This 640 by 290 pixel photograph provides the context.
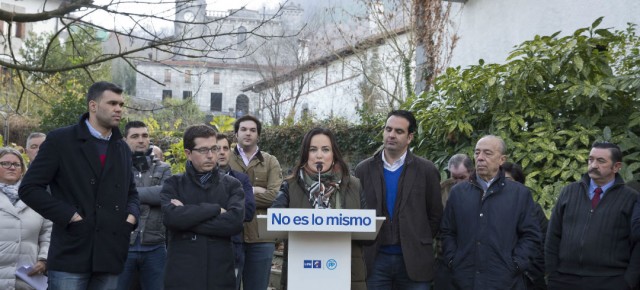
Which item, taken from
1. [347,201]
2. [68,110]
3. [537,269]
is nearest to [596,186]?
[537,269]

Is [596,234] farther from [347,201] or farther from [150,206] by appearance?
[150,206]

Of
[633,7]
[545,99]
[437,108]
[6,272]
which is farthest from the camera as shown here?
[633,7]

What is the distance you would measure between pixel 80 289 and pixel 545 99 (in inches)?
237

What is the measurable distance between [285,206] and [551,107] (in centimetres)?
482

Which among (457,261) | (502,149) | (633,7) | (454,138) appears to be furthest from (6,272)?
(633,7)

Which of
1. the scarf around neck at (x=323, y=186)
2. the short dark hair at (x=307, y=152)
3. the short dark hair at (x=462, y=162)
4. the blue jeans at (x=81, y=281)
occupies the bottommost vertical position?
the blue jeans at (x=81, y=281)

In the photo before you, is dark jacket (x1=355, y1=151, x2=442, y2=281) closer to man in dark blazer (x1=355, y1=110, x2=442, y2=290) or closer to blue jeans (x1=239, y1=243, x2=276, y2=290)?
man in dark blazer (x1=355, y1=110, x2=442, y2=290)

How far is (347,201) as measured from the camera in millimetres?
5754

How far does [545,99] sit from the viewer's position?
31.3 feet

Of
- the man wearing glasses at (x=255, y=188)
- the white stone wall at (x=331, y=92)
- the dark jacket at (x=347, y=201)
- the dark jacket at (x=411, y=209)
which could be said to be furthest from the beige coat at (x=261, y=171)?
the white stone wall at (x=331, y=92)

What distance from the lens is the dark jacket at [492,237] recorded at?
626 cm

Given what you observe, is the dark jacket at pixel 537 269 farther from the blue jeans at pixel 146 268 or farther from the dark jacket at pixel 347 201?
the blue jeans at pixel 146 268

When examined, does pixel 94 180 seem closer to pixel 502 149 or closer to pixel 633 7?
pixel 502 149

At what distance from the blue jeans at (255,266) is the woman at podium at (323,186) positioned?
202cm
